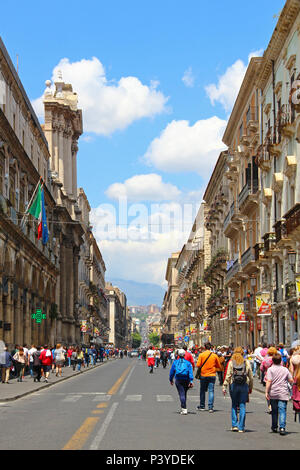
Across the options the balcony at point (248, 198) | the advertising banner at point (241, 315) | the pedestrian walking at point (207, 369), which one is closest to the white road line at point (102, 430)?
the pedestrian walking at point (207, 369)

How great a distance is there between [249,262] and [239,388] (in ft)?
109

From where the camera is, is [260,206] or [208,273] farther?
[208,273]

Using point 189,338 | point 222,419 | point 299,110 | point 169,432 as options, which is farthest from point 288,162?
point 189,338

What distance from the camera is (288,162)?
1415 inches

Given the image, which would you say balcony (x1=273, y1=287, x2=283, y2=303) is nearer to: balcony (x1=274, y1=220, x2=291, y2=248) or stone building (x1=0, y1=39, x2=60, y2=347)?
balcony (x1=274, y1=220, x2=291, y2=248)

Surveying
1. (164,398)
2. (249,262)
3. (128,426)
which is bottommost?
(164,398)

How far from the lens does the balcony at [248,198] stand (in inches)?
1901

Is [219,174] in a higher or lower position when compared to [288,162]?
higher

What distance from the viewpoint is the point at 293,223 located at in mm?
33094

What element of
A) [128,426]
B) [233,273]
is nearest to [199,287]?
[233,273]

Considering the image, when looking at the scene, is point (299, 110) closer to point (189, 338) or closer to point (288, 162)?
point (288, 162)

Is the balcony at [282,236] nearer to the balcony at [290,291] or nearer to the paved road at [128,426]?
the balcony at [290,291]

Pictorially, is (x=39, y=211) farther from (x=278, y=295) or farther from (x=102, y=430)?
(x=102, y=430)

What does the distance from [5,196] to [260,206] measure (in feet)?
52.1
